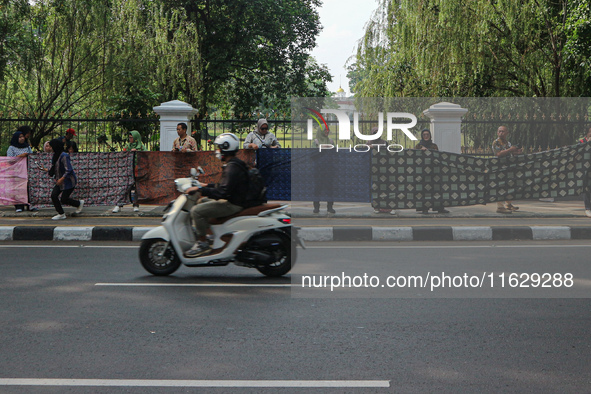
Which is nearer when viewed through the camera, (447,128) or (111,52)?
(447,128)

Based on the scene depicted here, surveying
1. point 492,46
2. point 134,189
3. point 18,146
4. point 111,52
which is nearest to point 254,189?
point 134,189

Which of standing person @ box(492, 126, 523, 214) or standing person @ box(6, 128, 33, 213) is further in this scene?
standing person @ box(6, 128, 33, 213)

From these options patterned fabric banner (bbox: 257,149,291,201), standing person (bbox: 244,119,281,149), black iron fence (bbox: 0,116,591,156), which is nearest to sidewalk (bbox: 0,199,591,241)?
patterned fabric banner (bbox: 257,149,291,201)

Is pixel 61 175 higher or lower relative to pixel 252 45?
lower

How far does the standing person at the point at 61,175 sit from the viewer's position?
12.0 metres

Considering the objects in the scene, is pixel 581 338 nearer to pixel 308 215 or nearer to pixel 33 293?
pixel 33 293

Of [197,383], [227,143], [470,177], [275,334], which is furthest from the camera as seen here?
[470,177]

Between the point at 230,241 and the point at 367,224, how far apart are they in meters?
4.66

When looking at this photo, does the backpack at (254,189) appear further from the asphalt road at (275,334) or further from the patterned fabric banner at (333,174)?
the patterned fabric banner at (333,174)

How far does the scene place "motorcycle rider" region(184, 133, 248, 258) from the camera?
279 inches

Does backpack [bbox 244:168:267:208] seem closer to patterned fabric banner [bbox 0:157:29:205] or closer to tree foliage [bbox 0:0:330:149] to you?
patterned fabric banner [bbox 0:157:29:205]

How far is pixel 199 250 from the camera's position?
285 inches

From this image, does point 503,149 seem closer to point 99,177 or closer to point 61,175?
point 99,177

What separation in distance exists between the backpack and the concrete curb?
10.5 feet
